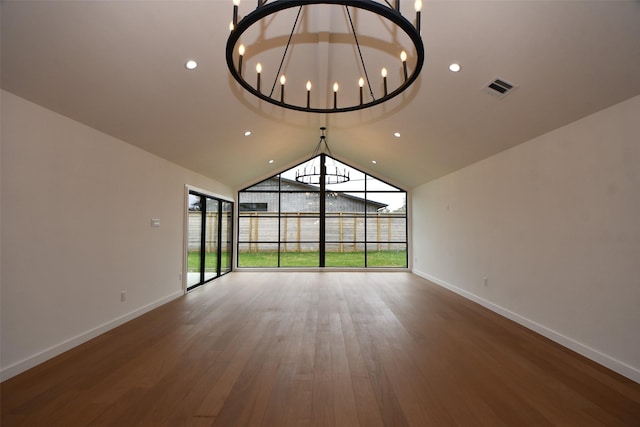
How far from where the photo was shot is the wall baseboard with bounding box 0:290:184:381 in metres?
2.51

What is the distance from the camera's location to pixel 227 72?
342cm

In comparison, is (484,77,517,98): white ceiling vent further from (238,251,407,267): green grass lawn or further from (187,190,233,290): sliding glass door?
(238,251,407,267): green grass lawn

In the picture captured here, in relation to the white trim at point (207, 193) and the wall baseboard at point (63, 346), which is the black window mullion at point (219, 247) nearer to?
the white trim at point (207, 193)

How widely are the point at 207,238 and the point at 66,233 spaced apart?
11.9ft

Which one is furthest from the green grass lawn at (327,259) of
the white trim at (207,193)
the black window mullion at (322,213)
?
the white trim at (207,193)

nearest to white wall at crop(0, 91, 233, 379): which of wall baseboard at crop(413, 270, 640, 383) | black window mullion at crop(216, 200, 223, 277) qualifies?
black window mullion at crop(216, 200, 223, 277)

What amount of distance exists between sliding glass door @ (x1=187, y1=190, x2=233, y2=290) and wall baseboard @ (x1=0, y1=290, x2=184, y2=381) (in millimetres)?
1659

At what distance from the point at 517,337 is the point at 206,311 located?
4009 mm

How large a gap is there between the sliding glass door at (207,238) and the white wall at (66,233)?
4.58 ft

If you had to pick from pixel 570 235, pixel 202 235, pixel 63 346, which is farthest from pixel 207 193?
pixel 570 235

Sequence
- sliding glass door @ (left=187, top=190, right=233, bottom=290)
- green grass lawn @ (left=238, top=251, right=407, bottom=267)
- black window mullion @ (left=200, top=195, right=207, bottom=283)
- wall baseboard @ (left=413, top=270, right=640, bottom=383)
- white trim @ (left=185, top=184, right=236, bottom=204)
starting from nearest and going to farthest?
wall baseboard @ (left=413, top=270, right=640, bottom=383)
white trim @ (left=185, top=184, right=236, bottom=204)
sliding glass door @ (left=187, top=190, right=233, bottom=290)
black window mullion @ (left=200, top=195, right=207, bottom=283)
green grass lawn @ (left=238, top=251, right=407, bottom=267)

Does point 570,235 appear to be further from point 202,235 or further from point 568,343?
point 202,235

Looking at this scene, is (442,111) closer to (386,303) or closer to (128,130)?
(386,303)

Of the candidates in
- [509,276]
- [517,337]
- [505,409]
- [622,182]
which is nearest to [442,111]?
[622,182]
